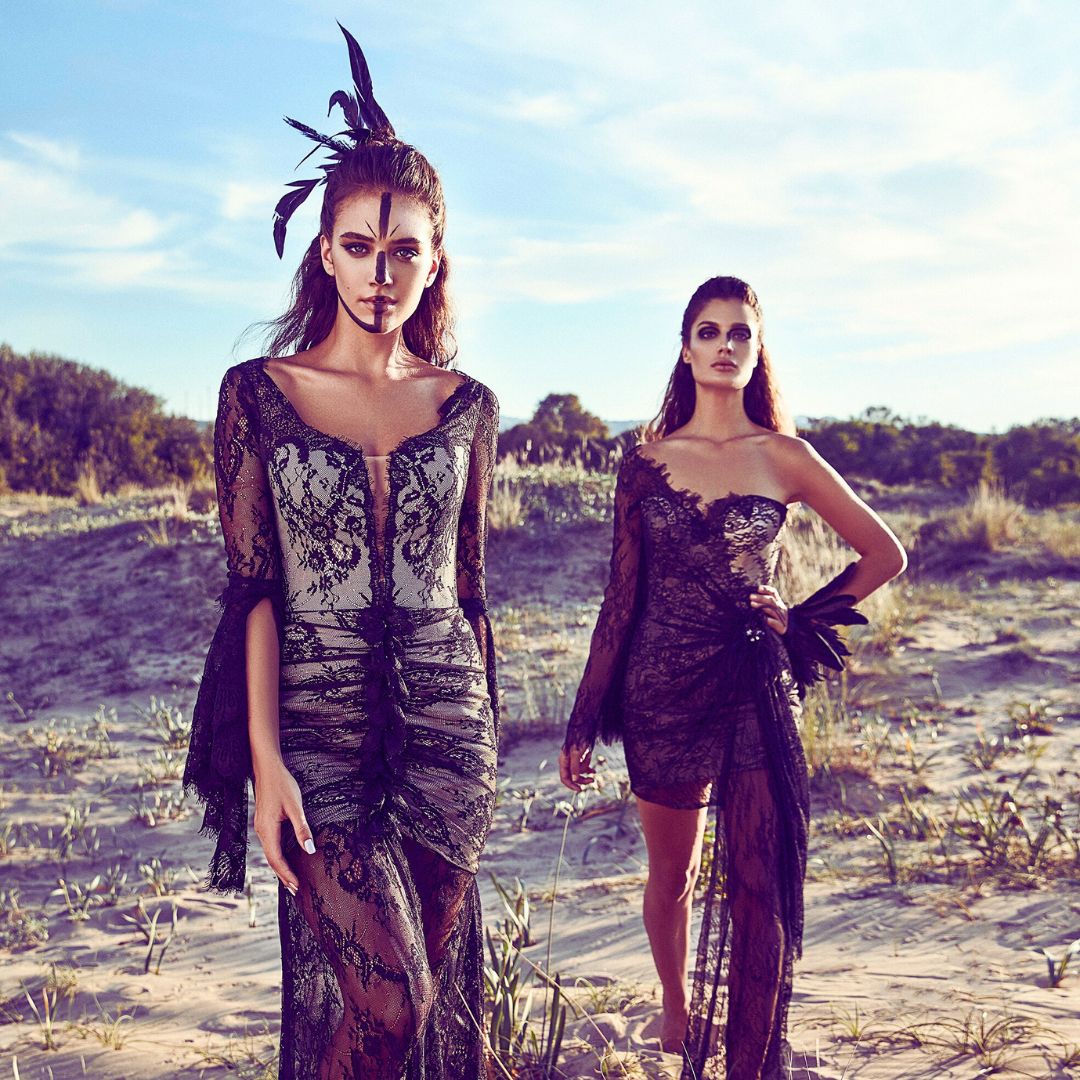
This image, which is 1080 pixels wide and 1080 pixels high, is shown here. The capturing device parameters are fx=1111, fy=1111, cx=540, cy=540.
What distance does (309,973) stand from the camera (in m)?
2.32

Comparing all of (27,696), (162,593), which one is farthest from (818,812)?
(162,593)

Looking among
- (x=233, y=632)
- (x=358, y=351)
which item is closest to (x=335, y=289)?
(x=358, y=351)

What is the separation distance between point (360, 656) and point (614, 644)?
4.27ft

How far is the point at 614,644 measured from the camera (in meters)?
3.39

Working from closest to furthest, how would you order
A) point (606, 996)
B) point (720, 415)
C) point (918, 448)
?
point (720, 415) → point (606, 996) → point (918, 448)

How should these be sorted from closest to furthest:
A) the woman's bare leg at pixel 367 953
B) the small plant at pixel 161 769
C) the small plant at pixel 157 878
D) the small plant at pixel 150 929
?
the woman's bare leg at pixel 367 953 < the small plant at pixel 150 929 < the small plant at pixel 157 878 < the small plant at pixel 161 769

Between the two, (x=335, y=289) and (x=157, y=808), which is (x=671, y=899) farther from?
(x=157, y=808)

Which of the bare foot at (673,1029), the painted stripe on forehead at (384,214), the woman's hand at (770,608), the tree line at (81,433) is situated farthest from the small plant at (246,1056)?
the tree line at (81,433)

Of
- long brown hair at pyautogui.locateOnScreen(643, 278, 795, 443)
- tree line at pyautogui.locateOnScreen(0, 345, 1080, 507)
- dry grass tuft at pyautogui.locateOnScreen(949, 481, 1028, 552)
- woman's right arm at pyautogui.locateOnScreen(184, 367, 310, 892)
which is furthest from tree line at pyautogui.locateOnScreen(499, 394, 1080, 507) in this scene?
woman's right arm at pyautogui.locateOnScreen(184, 367, 310, 892)

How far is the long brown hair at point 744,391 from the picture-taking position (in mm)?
3436

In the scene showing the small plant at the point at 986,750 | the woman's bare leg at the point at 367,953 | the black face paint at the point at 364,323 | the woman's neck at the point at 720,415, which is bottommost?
the small plant at the point at 986,750

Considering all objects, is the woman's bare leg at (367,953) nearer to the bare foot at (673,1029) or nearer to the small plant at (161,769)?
the bare foot at (673,1029)

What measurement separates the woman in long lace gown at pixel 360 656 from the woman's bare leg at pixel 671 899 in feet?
3.11

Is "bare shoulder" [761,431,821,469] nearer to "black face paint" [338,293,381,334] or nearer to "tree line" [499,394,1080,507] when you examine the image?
"black face paint" [338,293,381,334]
